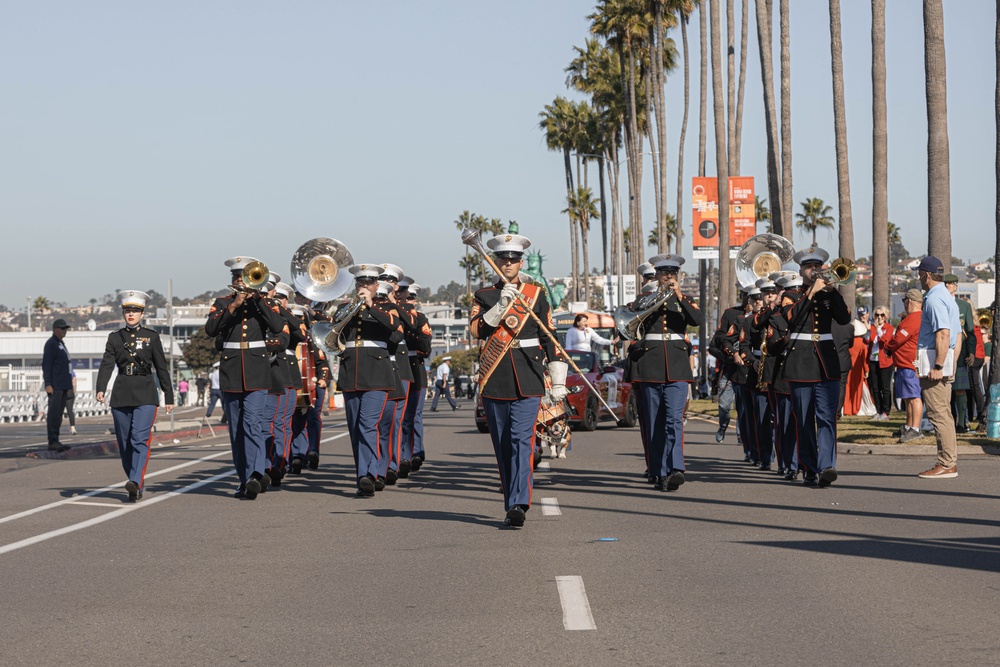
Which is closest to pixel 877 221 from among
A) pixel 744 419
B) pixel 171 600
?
pixel 744 419

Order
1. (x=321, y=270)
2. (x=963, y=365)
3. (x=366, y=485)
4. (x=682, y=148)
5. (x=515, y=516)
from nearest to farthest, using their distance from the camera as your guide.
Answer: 1. (x=515, y=516)
2. (x=366, y=485)
3. (x=321, y=270)
4. (x=963, y=365)
5. (x=682, y=148)

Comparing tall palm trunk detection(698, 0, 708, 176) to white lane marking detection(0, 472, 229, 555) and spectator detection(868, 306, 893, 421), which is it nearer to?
spectator detection(868, 306, 893, 421)

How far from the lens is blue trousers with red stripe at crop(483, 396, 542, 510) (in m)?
10.8

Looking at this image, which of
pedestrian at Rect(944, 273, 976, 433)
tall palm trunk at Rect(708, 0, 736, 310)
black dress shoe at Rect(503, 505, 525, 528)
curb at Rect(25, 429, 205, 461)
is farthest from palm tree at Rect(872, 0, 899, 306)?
black dress shoe at Rect(503, 505, 525, 528)

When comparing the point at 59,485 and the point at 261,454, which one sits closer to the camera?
the point at 261,454

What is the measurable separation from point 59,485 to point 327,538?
21.4ft

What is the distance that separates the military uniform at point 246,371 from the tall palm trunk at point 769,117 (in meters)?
25.6

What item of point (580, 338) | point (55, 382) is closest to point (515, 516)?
point (55, 382)

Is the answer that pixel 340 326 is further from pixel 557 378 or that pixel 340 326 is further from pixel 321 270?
pixel 321 270

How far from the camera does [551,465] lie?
16.9m

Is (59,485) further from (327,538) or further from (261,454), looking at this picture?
(327,538)

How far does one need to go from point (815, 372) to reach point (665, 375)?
1457mm

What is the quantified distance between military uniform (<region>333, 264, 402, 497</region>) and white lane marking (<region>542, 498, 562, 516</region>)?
175 centimetres

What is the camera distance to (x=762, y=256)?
19.3 meters
